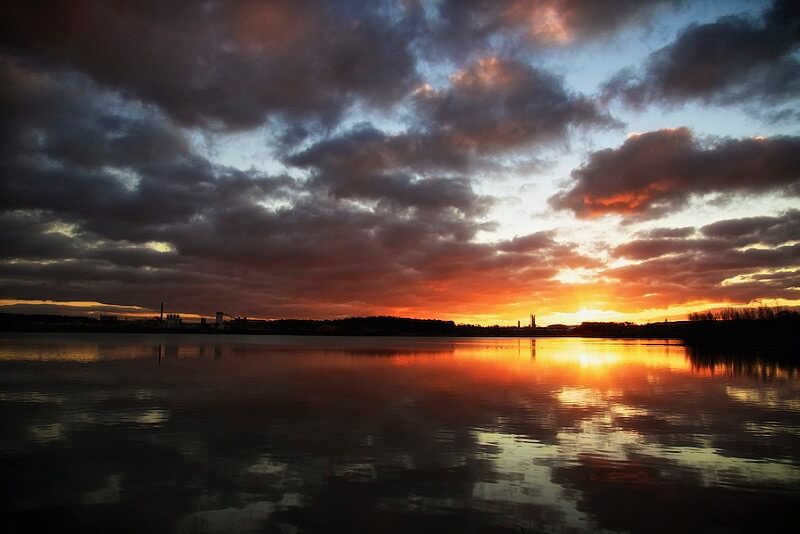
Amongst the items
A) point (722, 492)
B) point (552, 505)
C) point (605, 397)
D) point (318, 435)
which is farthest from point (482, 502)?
point (605, 397)

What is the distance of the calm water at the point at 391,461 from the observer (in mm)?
10125

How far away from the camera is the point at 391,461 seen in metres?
14.2

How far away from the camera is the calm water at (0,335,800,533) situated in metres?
10.1

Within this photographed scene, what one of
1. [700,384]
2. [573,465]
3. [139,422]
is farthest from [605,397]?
[139,422]

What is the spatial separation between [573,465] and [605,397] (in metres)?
15.4

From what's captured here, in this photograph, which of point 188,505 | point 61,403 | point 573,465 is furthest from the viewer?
point 61,403

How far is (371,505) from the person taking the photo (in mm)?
10695

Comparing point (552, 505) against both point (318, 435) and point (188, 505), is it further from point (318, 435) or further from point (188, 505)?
point (318, 435)

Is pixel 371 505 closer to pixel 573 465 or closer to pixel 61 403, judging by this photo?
pixel 573 465

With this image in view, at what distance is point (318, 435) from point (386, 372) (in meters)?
25.0

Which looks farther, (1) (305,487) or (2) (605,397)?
(2) (605,397)


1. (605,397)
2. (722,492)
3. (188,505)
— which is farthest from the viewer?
(605,397)

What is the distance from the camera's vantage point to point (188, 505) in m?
10.7

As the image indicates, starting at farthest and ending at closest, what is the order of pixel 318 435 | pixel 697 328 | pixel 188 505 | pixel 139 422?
1. pixel 697 328
2. pixel 139 422
3. pixel 318 435
4. pixel 188 505
